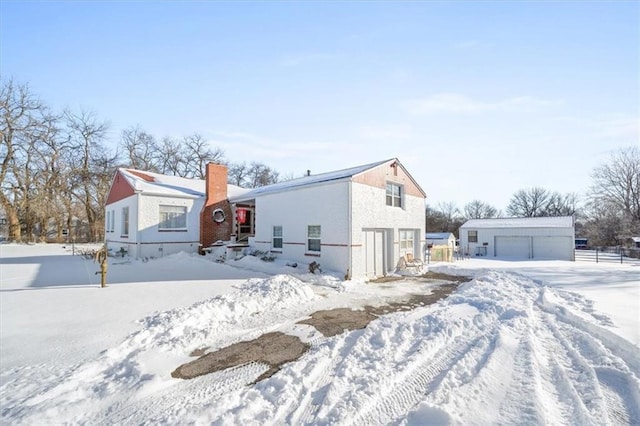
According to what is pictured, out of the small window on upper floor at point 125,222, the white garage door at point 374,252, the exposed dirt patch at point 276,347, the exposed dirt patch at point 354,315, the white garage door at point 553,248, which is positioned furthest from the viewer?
the white garage door at point 553,248

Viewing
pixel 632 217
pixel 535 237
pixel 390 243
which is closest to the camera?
pixel 390 243

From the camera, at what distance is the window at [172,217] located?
59.0ft

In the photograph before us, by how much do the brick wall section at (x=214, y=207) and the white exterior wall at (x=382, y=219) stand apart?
9977 millimetres

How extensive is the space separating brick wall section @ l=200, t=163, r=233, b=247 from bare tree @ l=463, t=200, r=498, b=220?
51520 millimetres

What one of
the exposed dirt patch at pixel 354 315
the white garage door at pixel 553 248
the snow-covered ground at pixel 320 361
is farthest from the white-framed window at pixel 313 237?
the white garage door at pixel 553 248

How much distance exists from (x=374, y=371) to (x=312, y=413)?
1317 millimetres

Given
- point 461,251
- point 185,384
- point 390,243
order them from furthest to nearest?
point 461,251 → point 390,243 → point 185,384

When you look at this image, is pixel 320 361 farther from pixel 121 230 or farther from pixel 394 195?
pixel 121 230

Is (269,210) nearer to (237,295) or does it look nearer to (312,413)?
(237,295)

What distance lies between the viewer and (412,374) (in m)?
4.46

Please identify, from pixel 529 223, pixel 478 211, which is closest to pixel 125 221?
pixel 529 223

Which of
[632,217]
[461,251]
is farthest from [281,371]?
[632,217]

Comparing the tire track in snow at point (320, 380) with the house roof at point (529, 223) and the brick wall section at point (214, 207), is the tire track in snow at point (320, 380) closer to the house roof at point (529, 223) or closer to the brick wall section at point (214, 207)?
the brick wall section at point (214, 207)

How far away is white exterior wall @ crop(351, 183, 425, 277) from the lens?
42.0 ft
